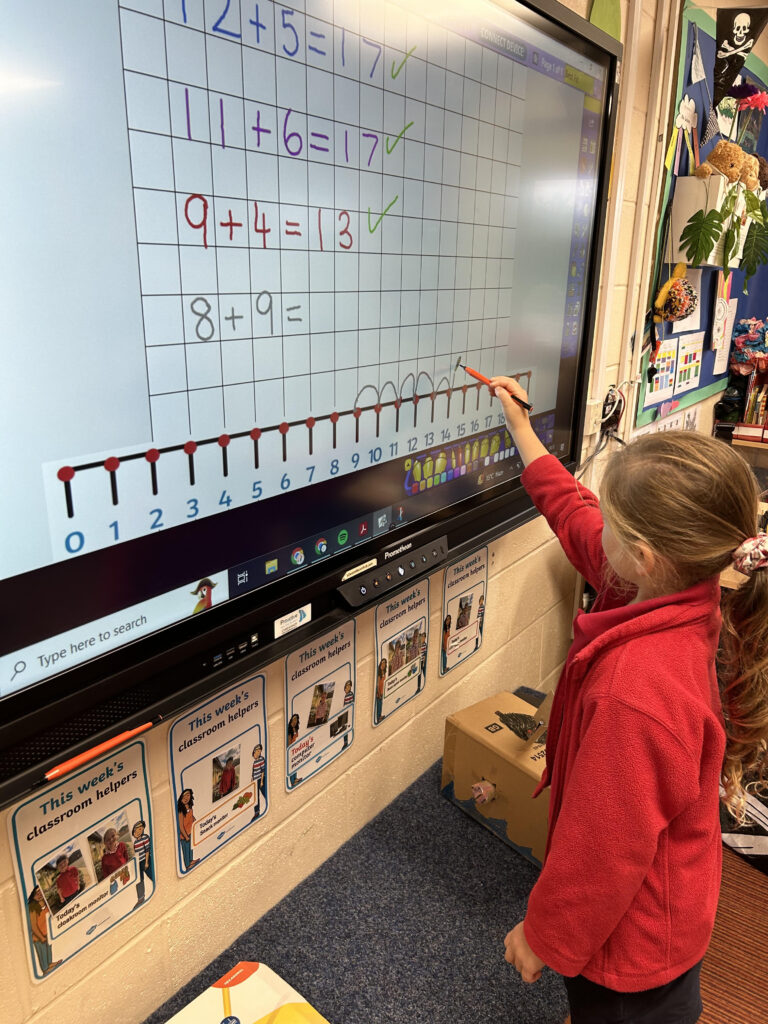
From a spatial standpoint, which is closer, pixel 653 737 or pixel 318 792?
pixel 653 737

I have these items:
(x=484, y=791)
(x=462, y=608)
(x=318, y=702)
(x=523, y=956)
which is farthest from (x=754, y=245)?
Result: (x=523, y=956)

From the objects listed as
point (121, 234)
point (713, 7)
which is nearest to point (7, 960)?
point (121, 234)

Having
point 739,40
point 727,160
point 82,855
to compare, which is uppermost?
point 739,40

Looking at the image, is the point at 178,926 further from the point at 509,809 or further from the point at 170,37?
the point at 170,37

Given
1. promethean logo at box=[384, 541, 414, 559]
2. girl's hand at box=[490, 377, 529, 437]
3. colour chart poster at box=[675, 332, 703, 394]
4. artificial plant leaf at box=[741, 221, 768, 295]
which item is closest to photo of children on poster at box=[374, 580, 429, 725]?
promethean logo at box=[384, 541, 414, 559]

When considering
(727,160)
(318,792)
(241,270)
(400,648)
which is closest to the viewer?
(241,270)

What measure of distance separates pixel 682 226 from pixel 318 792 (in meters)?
1.61

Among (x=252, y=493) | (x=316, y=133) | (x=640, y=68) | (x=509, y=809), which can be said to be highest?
(x=640, y=68)

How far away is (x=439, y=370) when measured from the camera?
1104 mm

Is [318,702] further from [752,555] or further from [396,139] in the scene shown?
[396,139]

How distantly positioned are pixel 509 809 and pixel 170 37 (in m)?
1.23

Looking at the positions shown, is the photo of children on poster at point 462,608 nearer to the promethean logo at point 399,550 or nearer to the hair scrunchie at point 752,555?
the promethean logo at point 399,550

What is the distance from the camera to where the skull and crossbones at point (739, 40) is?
178cm

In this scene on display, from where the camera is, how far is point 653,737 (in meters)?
0.78
